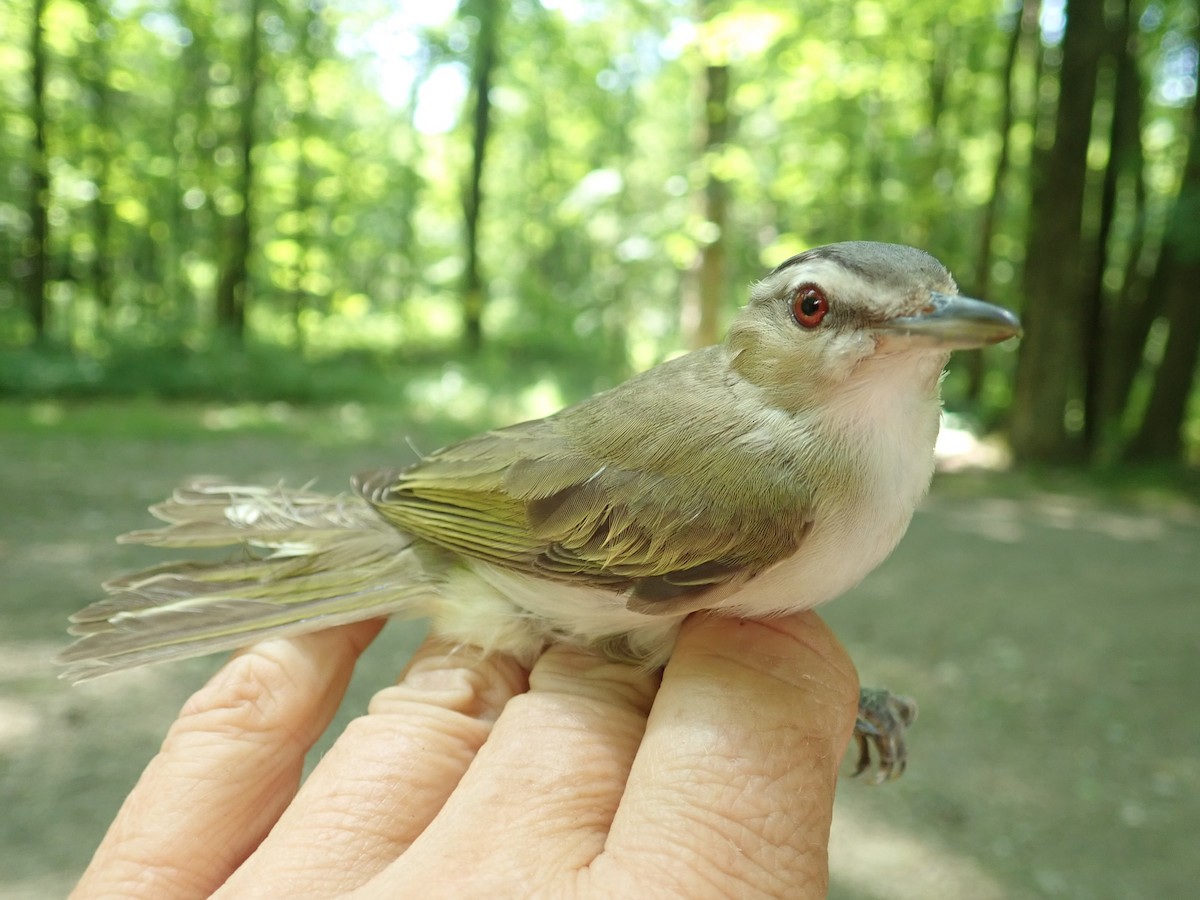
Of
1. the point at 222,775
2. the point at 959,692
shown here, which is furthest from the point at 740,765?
the point at 959,692

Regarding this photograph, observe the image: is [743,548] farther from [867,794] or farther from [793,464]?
[867,794]

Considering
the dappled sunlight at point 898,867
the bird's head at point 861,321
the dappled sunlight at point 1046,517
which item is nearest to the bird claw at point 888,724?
the bird's head at point 861,321

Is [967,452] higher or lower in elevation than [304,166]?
lower

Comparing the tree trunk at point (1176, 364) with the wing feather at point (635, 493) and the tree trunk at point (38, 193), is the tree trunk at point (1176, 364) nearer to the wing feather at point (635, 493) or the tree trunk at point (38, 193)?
the wing feather at point (635, 493)

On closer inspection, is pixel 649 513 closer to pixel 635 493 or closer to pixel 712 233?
pixel 635 493

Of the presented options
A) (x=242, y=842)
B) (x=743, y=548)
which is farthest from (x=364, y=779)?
(x=743, y=548)

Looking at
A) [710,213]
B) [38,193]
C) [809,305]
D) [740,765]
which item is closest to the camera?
[740,765]
